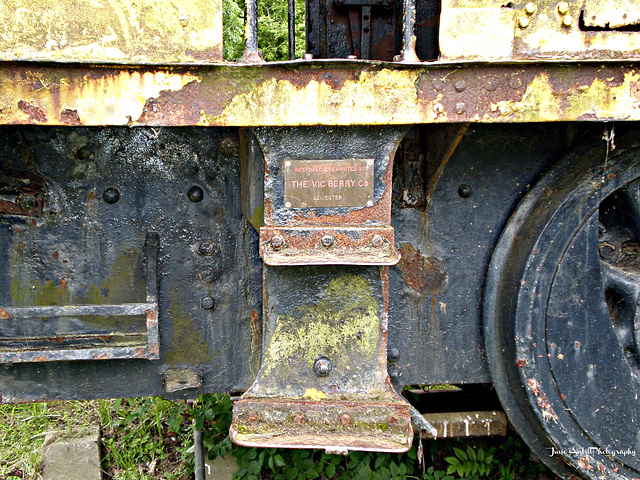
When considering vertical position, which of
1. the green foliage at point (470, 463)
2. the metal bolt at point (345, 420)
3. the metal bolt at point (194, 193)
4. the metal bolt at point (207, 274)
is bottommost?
the green foliage at point (470, 463)

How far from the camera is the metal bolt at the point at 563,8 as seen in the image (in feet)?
4.06

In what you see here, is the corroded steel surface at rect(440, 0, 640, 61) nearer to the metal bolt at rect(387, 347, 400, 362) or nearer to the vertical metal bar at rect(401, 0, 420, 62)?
the vertical metal bar at rect(401, 0, 420, 62)

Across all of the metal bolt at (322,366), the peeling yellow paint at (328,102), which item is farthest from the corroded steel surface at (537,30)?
the metal bolt at (322,366)

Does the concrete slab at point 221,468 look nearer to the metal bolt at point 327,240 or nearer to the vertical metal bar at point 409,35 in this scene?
the metal bolt at point 327,240

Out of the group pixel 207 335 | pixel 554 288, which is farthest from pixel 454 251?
pixel 207 335

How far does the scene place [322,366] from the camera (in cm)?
150

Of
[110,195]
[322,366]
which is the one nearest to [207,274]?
[110,195]

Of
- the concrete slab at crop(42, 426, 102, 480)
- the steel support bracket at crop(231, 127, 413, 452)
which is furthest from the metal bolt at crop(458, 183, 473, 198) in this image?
the concrete slab at crop(42, 426, 102, 480)

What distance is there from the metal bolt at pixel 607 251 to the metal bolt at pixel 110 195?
1.57 metres

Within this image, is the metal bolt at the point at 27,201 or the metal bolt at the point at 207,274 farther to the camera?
the metal bolt at the point at 207,274

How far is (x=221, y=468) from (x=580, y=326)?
1.78 meters

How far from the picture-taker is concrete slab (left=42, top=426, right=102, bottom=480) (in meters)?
2.73

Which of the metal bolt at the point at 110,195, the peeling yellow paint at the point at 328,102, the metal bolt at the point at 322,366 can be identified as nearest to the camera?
the peeling yellow paint at the point at 328,102

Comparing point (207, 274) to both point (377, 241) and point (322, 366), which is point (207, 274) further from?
point (377, 241)
